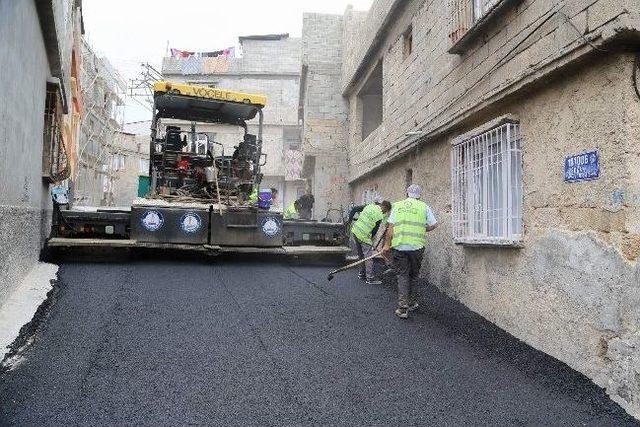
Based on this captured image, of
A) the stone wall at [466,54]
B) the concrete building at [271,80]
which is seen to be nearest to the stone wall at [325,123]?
the stone wall at [466,54]

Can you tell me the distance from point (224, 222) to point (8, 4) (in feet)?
14.5

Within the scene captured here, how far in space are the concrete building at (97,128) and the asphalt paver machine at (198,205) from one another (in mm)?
14835

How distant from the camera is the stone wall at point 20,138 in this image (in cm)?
421

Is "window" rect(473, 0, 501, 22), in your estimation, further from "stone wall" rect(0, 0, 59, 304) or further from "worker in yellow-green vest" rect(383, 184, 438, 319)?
"stone wall" rect(0, 0, 59, 304)

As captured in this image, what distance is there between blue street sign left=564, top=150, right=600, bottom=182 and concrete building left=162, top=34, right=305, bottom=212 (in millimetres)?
25578

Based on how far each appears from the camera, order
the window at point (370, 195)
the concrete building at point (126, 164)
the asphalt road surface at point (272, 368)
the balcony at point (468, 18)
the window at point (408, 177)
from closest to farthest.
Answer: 1. the asphalt road surface at point (272, 368)
2. the balcony at point (468, 18)
3. the window at point (408, 177)
4. the window at point (370, 195)
5. the concrete building at point (126, 164)

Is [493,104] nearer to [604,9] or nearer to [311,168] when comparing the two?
[604,9]

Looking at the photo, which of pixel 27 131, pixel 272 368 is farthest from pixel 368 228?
pixel 27 131

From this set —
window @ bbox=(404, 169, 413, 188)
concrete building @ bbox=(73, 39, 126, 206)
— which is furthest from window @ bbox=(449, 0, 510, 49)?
concrete building @ bbox=(73, 39, 126, 206)

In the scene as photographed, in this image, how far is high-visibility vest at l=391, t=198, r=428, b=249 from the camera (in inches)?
231

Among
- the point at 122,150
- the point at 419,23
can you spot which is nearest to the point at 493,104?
the point at 419,23

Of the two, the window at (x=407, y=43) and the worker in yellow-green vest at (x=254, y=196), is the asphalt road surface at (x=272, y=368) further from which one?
the window at (x=407, y=43)

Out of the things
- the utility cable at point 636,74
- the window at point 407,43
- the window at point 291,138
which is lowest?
the utility cable at point 636,74

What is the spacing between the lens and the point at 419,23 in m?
8.36
